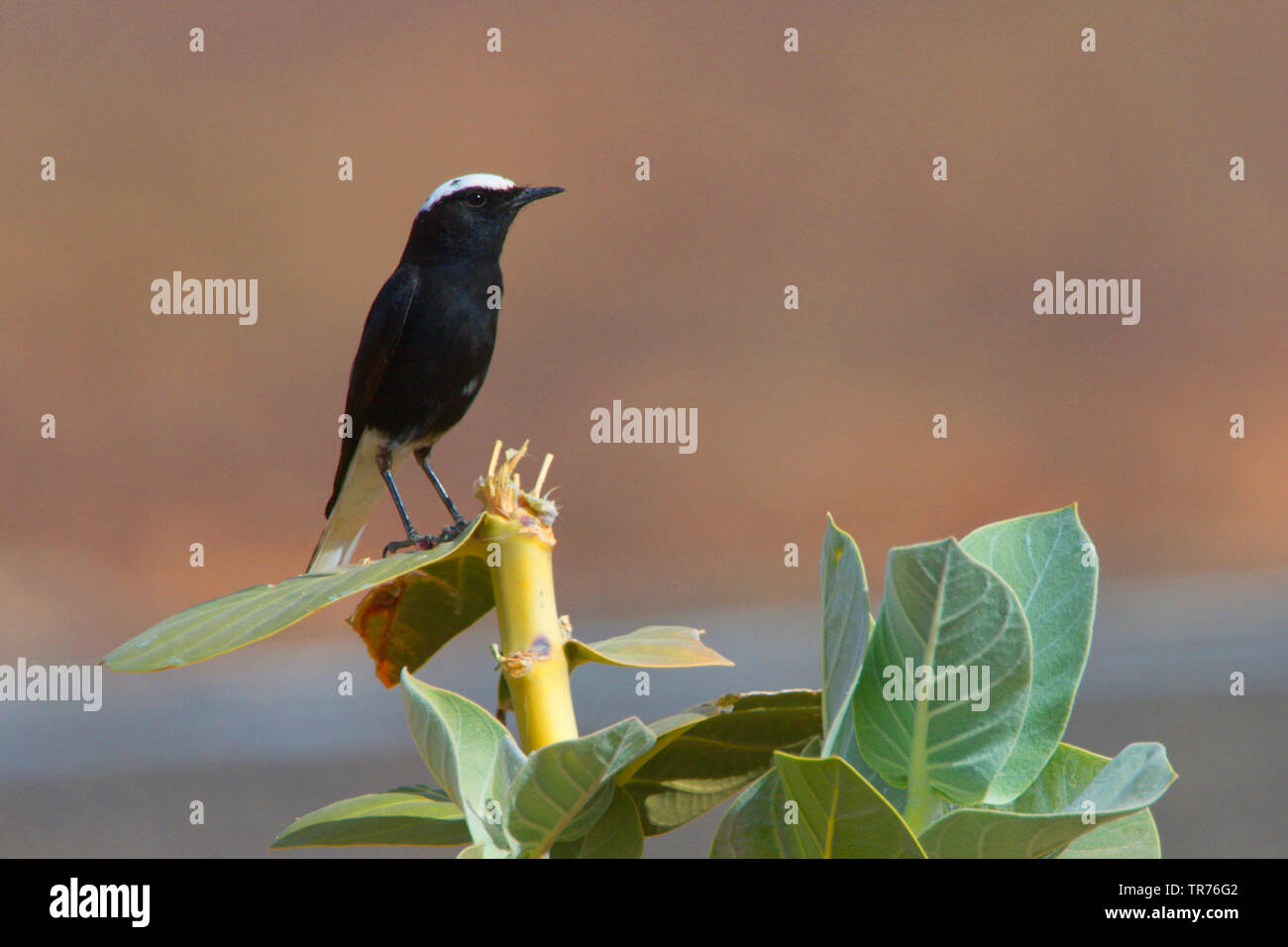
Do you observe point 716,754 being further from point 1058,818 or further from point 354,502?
point 354,502

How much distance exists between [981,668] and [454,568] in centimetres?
33

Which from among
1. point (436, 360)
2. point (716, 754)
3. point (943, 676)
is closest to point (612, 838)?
point (716, 754)

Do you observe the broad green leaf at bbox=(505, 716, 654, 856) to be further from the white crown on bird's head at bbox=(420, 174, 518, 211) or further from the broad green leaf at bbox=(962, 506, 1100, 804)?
the white crown on bird's head at bbox=(420, 174, 518, 211)

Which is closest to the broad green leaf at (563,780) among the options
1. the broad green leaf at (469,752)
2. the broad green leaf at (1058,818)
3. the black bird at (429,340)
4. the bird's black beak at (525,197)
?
the broad green leaf at (469,752)

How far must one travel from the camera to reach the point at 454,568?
2.12ft

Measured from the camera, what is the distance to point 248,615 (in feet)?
1.65

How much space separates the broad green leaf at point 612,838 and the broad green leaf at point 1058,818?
150 millimetres

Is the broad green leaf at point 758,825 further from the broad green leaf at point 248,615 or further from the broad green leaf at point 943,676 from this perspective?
the broad green leaf at point 248,615

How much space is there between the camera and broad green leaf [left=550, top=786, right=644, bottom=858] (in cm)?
51

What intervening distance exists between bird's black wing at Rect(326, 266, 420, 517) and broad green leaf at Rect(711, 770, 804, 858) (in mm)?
1333

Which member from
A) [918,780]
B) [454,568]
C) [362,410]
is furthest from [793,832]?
[362,410]

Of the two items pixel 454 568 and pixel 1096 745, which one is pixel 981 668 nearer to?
pixel 454 568

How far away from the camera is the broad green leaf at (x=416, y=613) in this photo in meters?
0.66

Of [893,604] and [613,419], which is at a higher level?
[613,419]
